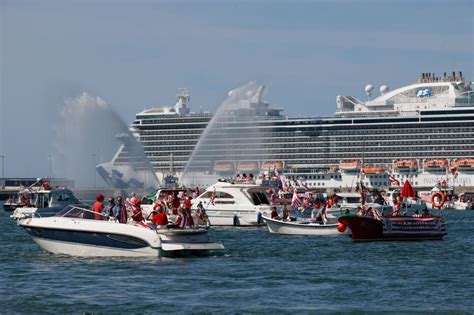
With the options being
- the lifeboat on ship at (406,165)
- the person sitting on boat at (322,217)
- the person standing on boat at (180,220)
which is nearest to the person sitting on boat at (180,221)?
the person standing on boat at (180,220)

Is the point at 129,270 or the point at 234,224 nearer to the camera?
the point at 129,270

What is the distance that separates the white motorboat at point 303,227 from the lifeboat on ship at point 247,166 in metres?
86.8

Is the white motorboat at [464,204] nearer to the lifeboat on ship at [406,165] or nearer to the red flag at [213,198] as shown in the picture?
the lifeboat on ship at [406,165]

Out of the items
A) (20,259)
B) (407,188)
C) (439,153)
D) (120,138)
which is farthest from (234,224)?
(439,153)

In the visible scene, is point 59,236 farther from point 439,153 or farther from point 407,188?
point 439,153

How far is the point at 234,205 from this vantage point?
52.2 m

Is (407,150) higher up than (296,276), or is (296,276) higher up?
(407,150)

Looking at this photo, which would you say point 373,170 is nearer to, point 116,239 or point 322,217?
point 322,217

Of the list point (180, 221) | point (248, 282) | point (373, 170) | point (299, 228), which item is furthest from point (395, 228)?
point (373, 170)

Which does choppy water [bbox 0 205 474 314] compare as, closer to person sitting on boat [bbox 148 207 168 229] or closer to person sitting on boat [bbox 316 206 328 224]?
person sitting on boat [bbox 148 207 168 229]

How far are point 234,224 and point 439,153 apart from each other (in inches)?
3395

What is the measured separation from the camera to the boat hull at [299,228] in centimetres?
4338

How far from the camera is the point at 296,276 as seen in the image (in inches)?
1113

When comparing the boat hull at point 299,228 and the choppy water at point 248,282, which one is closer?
the choppy water at point 248,282
